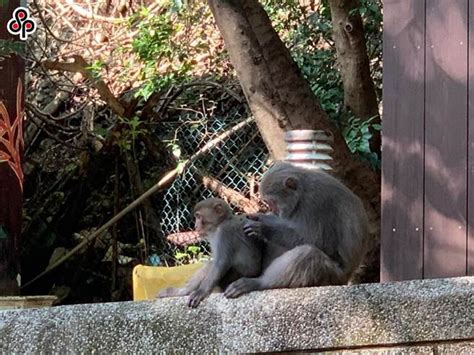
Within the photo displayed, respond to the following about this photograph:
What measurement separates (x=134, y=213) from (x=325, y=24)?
253 centimetres

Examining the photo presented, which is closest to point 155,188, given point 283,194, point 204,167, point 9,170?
point 204,167

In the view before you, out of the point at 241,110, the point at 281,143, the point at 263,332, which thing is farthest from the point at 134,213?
the point at 263,332

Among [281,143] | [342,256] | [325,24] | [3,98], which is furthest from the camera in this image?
[325,24]

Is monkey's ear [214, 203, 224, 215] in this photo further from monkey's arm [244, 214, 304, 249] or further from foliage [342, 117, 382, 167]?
foliage [342, 117, 382, 167]

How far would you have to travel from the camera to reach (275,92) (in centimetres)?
606

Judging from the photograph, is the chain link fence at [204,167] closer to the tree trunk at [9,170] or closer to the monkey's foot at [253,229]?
the tree trunk at [9,170]

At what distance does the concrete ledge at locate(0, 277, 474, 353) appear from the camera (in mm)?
3199

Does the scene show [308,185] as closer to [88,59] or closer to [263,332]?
[263,332]

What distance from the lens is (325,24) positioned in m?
8.52

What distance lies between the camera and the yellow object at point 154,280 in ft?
16.6

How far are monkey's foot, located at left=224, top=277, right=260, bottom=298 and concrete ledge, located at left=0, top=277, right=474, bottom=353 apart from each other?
38 millimetres

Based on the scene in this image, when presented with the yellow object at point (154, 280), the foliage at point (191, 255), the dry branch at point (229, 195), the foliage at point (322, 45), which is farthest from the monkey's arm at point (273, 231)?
the foliage at point (191, 255)

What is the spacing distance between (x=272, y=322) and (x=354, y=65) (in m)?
3.97

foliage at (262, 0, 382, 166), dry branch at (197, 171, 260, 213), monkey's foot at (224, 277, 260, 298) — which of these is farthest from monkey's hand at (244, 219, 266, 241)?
dry branch at (197, 171, 260, 213)
